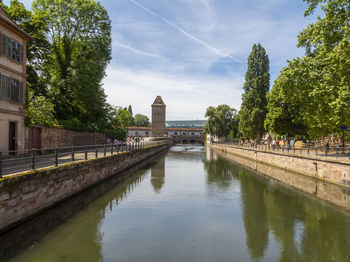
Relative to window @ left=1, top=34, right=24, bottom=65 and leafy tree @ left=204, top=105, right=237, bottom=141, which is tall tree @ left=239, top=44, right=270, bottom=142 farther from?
window @ left=1, top=34, right=24, bottom=65

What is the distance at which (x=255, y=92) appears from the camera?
46.7 meters

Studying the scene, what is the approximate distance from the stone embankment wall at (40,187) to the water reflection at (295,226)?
8.39 meters

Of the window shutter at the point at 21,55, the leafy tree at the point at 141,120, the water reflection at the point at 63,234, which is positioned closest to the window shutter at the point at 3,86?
the window shutter at the point at 21,55

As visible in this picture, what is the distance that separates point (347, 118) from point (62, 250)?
1771 cm

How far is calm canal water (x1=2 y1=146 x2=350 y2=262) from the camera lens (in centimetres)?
846

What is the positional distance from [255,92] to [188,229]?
132 feet

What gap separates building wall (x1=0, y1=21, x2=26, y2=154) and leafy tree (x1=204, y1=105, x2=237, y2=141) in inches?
2414

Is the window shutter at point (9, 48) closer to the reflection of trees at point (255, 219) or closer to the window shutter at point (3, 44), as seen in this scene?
the window shutter at point (3, 44)

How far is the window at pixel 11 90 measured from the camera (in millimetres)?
15431

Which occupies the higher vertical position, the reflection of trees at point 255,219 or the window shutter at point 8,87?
the window shutter at point 8,87

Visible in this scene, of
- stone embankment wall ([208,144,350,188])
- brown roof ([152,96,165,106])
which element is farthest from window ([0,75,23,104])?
brown roof ([152,96,165,106])

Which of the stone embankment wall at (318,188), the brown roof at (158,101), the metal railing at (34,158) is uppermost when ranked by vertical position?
the brown roof at (158,101)

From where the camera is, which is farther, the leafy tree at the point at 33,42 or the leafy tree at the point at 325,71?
the leafy tree at the point at 33,42

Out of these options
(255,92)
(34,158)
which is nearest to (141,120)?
(255,92)
